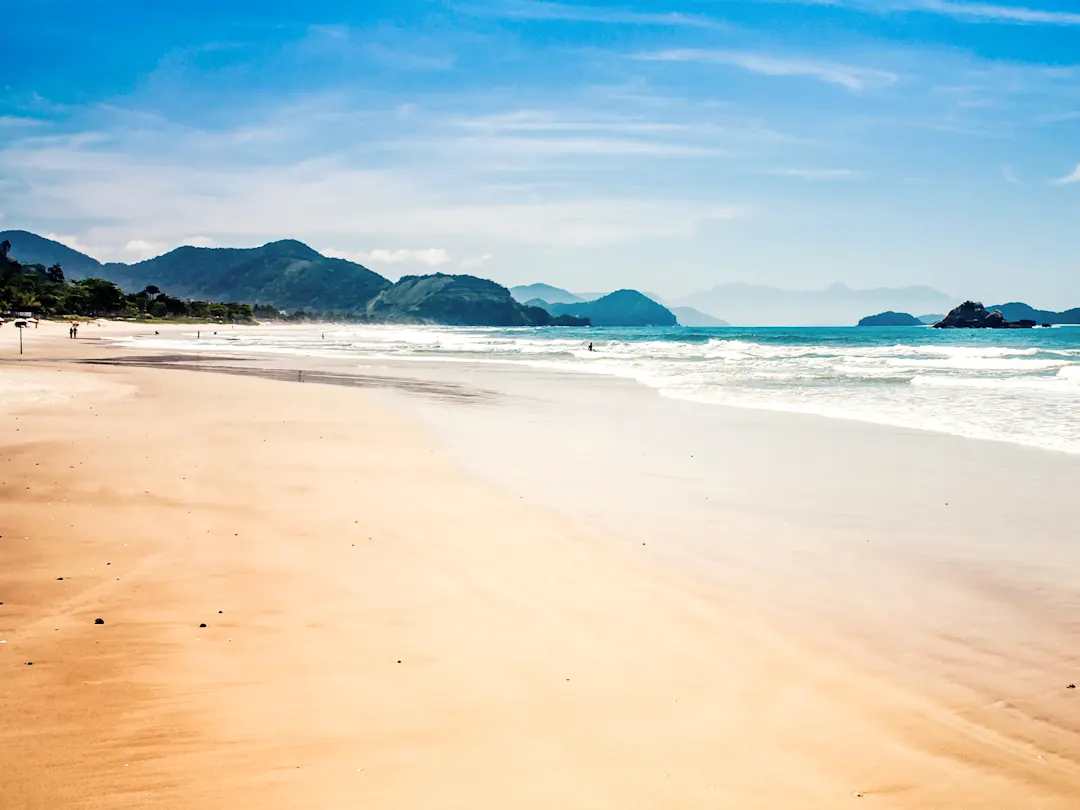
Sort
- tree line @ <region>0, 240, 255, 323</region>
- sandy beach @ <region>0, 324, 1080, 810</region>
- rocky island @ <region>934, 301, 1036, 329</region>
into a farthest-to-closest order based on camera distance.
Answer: rocky island @ <region>934, 301, 1036, 329</region>
tree line @ <region>0, 240, 255, 323</region>
sandy beach @ <region>0, 324, 1080, 810</region>

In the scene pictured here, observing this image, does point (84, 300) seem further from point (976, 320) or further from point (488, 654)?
point (976, 320)

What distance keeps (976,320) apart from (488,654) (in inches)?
8010

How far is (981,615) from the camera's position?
216 inches

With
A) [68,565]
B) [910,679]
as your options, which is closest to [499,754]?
[910,679]

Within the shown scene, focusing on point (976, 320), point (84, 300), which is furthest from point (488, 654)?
point (976, 320)

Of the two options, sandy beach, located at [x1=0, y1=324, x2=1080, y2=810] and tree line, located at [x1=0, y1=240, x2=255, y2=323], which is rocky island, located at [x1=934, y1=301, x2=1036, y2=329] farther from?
sandy beach, located at [x1=0, y1=324, x2=1080, y2=810]

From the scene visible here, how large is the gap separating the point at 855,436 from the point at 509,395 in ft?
36.1

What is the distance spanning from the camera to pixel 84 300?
117500mm

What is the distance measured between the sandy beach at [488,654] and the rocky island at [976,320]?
7651 inches

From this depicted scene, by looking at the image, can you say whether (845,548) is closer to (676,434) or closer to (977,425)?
(676,434)

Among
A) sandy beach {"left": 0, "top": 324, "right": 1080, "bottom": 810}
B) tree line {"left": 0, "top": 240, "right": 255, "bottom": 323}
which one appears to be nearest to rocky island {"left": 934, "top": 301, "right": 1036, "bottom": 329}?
tree line {"left": 0, "top": 240, "right": 255, "bottom": 323}

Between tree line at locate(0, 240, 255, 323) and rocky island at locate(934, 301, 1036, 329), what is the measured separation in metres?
169

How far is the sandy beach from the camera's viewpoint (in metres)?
3.39

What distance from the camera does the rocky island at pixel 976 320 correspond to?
6855 inches
